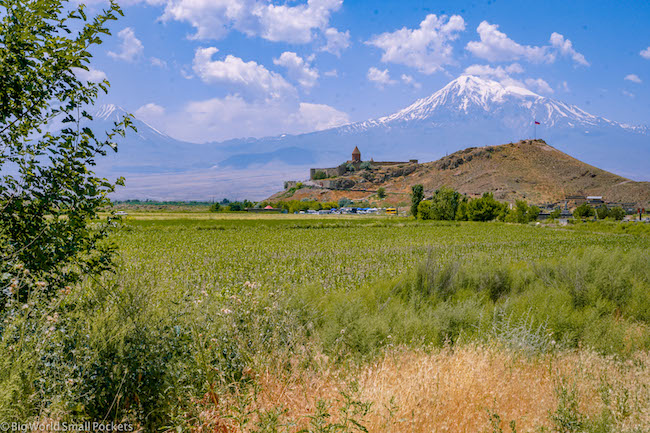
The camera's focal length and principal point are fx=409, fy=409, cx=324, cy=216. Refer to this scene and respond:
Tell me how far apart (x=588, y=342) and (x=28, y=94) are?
1046cm

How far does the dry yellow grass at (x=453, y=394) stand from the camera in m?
4.32

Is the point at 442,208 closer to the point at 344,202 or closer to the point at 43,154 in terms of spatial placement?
the point at 43,154

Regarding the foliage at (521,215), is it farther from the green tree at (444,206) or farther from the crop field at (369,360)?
the crop field at (369,360)

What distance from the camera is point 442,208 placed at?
252ft

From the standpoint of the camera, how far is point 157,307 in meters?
5.56

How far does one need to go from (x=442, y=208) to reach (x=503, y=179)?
82.7 m

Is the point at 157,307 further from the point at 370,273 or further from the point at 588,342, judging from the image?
the point at 370,273

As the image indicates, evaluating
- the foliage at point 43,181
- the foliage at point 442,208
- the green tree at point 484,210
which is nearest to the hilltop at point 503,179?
the green tree at point 484,210

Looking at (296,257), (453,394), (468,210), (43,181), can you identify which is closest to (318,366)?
(453,394)

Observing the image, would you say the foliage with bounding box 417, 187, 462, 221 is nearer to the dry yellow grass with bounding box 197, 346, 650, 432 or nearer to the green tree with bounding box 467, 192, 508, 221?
the green tree with bounding box 467, 192, 508, 221

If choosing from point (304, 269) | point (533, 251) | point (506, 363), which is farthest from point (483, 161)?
point (506, 363)

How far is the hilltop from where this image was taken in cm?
13150

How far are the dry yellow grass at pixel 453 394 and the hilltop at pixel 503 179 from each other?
130653 mm

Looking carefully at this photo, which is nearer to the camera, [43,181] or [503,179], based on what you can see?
[43,181]
